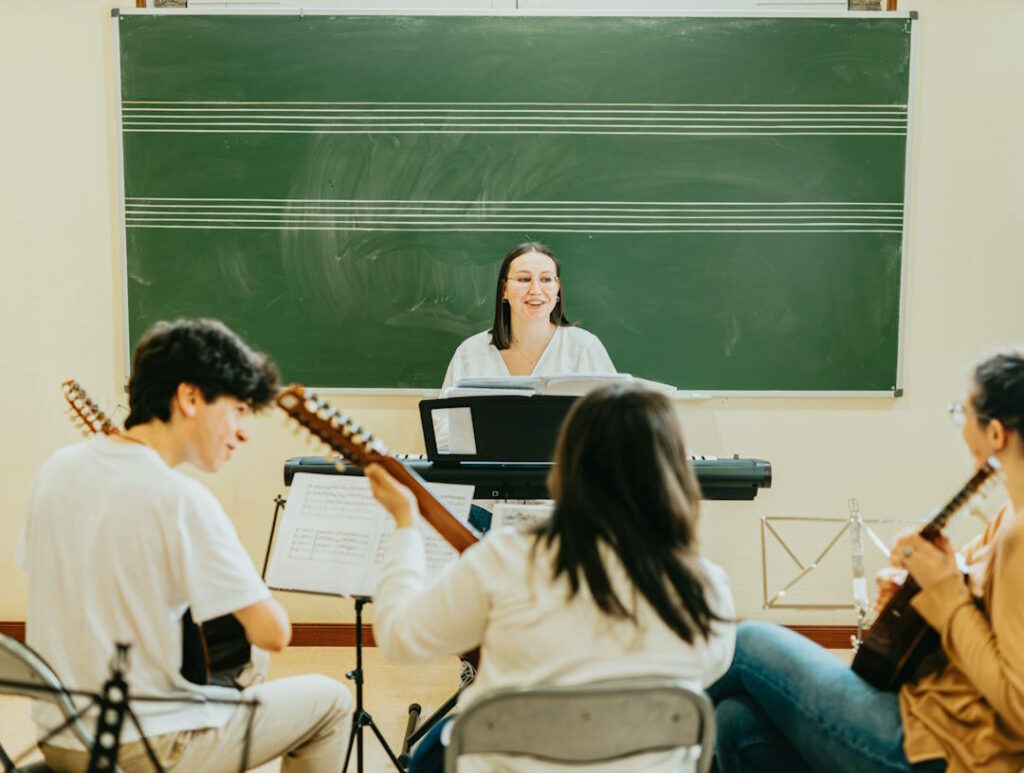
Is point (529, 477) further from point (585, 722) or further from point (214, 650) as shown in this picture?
point (585, 722)

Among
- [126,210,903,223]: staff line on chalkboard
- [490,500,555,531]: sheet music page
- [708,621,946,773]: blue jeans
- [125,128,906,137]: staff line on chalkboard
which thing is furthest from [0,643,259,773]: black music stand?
[125,128,906,137]: staff line on chalkboard

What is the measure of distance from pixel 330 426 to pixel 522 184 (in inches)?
76.4

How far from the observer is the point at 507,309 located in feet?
10.8

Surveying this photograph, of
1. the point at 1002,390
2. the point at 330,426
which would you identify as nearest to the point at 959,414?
the point at 1002,390

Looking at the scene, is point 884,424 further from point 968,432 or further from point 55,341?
point 55,341

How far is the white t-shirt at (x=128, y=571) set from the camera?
1460 millimetres

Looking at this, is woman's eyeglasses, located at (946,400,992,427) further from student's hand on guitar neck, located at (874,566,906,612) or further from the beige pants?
the beige pants

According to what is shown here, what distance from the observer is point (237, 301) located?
3.46 meters

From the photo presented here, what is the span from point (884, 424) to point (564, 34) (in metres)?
1.88

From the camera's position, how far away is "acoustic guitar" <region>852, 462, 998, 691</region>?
1594 mm

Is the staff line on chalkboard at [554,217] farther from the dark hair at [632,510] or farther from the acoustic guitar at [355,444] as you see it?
the dark hair at [632,510]

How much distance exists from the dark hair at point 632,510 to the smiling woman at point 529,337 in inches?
71.8

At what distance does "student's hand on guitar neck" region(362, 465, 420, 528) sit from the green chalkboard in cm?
185

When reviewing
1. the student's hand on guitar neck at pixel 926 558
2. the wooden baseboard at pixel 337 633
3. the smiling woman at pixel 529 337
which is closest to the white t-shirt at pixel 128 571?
the student's hand on guitar neck at pixel 926 558
